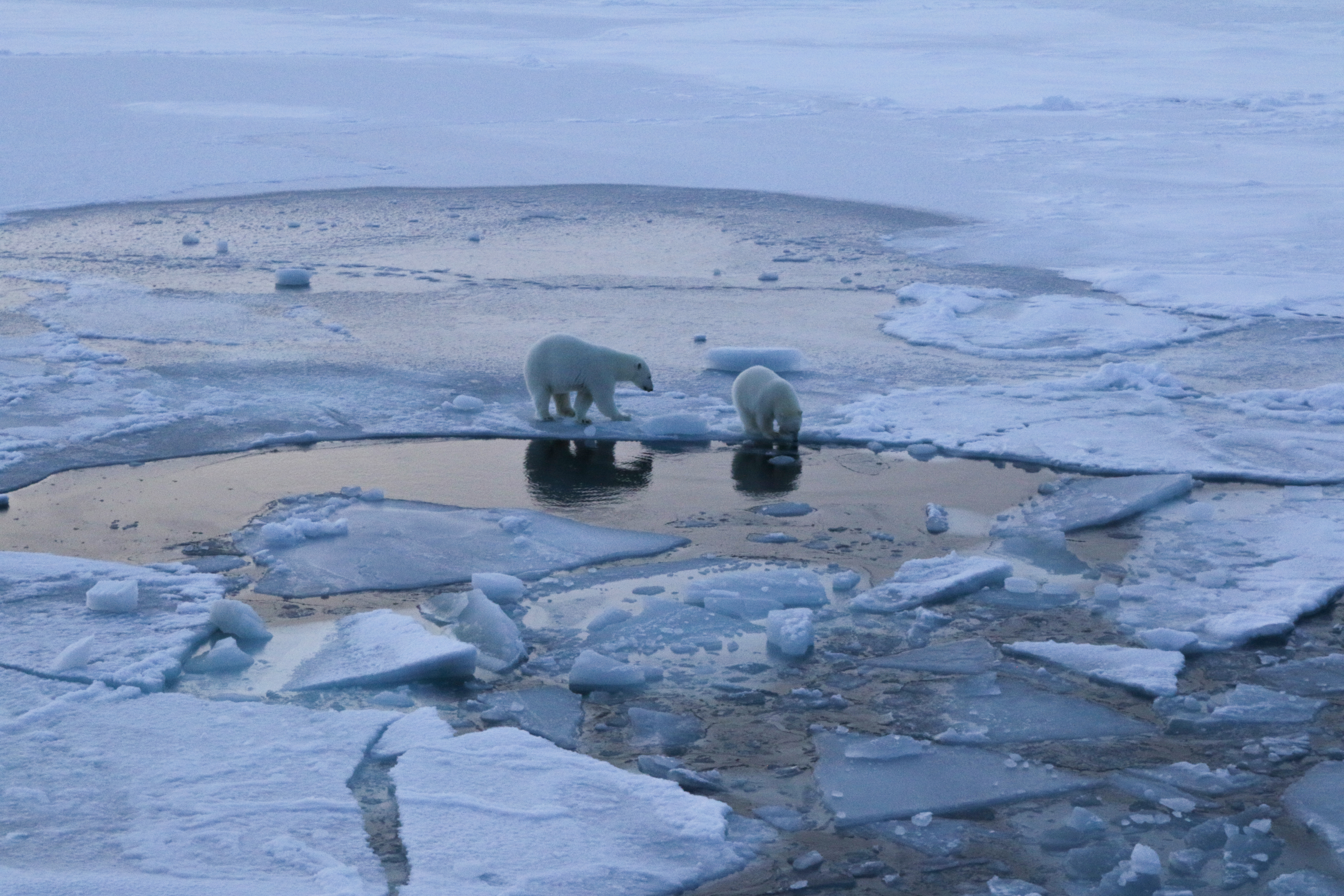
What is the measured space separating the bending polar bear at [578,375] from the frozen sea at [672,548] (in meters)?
0.20

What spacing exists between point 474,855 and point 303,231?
10.8 meters

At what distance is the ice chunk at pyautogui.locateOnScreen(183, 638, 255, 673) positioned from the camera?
184 inches

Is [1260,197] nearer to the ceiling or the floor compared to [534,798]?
nearer to the ceiling

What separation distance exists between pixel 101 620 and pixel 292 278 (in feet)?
20.6

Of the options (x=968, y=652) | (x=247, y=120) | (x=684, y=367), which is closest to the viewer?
(x=968, y=652)

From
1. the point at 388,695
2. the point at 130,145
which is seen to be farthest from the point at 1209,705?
the point at 130,145

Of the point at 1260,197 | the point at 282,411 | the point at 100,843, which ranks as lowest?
the point at 100,843

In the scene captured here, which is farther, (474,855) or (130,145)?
(130,145)

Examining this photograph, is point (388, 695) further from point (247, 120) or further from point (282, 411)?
point (247, 120)

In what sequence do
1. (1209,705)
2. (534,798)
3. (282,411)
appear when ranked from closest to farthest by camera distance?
(534,798) < (1209,705) < (282,411)

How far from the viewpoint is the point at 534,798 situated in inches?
153

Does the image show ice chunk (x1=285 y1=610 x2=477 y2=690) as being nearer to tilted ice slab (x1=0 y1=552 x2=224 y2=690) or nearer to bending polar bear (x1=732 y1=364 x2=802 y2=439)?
tilted ice slab (x1=0 y1=552 x2=224 y2=690)

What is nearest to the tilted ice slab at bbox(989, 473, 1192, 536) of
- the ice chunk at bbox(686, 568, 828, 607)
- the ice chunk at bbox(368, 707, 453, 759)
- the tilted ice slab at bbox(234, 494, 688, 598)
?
the ice chunk at bbox(686, 568, 828, 607)

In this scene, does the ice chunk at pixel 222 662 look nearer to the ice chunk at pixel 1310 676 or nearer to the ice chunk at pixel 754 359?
the ice chunk at pixel 1310 676
